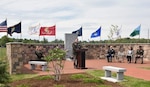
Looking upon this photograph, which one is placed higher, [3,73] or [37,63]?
[3,73]

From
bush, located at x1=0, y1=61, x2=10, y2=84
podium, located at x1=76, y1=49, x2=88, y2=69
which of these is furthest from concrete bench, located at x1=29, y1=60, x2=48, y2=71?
bush, located at x1=0, y1=61, x2=10, y2=84

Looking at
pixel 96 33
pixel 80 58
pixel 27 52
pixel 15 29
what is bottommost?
pixel 80 58

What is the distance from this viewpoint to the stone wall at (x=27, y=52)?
15117 mm

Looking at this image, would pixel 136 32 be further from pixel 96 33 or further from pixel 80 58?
pixel 80 58

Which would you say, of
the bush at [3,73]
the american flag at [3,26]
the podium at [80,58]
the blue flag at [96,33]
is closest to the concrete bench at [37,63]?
the podium at [80,58]

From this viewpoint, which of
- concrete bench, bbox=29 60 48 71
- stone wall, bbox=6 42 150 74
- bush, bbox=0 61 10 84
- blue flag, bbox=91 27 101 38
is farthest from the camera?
blue flag, bbox=91 27 101 38

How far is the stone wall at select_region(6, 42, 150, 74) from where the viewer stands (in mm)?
15117

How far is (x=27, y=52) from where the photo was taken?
2191 centimetres

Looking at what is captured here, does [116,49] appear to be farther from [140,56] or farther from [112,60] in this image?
[140,56]

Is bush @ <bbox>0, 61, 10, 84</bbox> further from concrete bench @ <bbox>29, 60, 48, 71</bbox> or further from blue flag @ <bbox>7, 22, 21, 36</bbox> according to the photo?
blue flag @ <bbox>7, 22, 21, 36</bbox>

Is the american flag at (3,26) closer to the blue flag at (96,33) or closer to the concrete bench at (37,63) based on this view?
the blue flag at (96,33)

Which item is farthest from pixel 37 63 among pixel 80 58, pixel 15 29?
pixel 15 29

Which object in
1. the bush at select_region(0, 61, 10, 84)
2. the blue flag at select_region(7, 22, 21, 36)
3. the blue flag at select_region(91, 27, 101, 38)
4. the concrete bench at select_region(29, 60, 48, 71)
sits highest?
the blue flag at select_region(7, 22, 21, 36)

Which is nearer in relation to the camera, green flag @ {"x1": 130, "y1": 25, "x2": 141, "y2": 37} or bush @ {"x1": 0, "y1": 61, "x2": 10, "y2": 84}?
bush @ {"x1": 0, "y1": 61, "x2": 10, "y2": 84}
